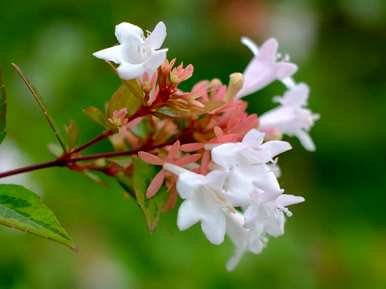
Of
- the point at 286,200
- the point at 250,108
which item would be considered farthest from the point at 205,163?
the point at 250,108

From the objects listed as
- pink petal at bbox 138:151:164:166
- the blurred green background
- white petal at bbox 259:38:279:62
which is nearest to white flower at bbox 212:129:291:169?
pink petal at bbox 138:151:164:166

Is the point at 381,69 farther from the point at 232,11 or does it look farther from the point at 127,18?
the point at 127,18

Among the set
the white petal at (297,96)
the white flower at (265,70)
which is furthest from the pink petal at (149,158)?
the white petal at (297,96)

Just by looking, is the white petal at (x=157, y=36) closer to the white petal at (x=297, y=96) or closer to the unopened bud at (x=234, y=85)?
the unopened bud at (x=234, y=85)

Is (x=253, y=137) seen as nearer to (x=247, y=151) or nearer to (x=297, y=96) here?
(x=247, y=151)

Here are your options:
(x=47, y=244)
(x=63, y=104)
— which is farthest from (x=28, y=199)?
(x=63, y=104)
